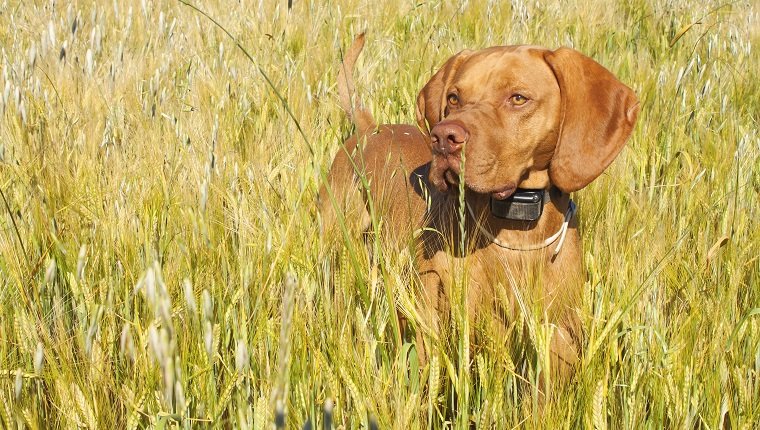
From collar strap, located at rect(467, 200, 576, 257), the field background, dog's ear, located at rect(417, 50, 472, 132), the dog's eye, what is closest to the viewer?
the field background

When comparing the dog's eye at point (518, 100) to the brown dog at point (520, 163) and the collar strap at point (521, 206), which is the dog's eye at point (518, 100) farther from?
the collar strap at point (521, 206)

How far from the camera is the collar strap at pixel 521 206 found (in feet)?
7.98

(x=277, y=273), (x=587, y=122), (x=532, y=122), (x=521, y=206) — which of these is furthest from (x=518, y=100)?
(x=277, y=273)

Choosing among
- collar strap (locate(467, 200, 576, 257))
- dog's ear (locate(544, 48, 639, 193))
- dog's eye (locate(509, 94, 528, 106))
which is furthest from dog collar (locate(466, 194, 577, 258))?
dog's eye (locate(509, 94, 528, 106))

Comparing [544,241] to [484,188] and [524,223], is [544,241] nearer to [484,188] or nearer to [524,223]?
[524,223]

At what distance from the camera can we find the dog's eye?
252cm

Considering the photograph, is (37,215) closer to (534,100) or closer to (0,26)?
(534,100)

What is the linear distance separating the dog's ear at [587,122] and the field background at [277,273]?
0.49 feet

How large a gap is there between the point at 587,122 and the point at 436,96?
573 mm

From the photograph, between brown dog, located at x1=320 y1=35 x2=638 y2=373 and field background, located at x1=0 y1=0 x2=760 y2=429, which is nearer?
field background, located at x1=0 y1=0 x2=760 y2=429

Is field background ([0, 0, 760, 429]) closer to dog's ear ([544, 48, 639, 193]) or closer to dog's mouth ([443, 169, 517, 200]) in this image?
dog's ear ([544, 48, 639, 193])

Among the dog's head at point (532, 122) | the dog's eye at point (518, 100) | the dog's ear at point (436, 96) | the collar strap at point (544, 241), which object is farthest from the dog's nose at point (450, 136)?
the dog's ear at point (436, 96)

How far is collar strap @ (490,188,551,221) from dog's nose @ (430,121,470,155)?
0.29 metres

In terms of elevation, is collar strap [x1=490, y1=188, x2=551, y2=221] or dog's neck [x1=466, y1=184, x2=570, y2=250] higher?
collar strap [x1=490, y1=188, x2=551, y2=221]
